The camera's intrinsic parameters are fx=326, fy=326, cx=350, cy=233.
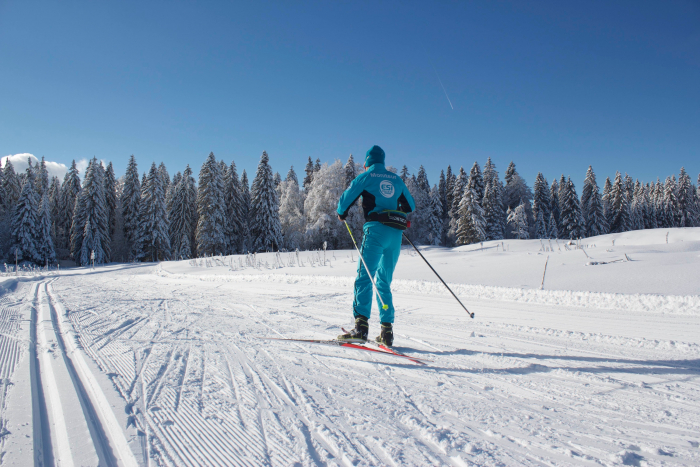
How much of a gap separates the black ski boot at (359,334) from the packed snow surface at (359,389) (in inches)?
9.7

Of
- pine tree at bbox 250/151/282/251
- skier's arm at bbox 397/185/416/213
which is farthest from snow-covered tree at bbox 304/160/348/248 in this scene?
skier's arm at bbox 397/185/416/213

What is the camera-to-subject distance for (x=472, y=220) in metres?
36.6

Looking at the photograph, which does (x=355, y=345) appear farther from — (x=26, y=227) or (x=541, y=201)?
(x=541, y=201)

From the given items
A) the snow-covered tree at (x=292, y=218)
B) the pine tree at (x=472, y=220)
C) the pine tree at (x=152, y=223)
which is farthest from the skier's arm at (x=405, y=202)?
the pine tree at (x=152, y=223)

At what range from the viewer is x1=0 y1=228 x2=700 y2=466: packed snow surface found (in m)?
1.48

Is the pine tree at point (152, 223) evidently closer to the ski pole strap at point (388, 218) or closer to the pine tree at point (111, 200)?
the pine tree at point (111, 200)

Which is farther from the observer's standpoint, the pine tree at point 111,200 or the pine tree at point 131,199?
the pine tree at point 111,200

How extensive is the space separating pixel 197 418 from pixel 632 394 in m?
2.59

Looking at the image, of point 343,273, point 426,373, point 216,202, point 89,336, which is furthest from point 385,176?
point 216,202

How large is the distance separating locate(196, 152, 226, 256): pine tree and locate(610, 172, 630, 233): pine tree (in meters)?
53.5

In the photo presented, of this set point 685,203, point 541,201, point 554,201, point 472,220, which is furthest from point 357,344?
point 685,203

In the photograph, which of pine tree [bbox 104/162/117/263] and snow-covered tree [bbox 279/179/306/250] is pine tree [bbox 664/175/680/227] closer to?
snow-covered tree [bbox 279/179/306/250]

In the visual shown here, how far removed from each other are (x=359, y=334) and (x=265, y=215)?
3368cm

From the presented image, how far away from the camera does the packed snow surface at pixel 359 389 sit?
1.48 m
